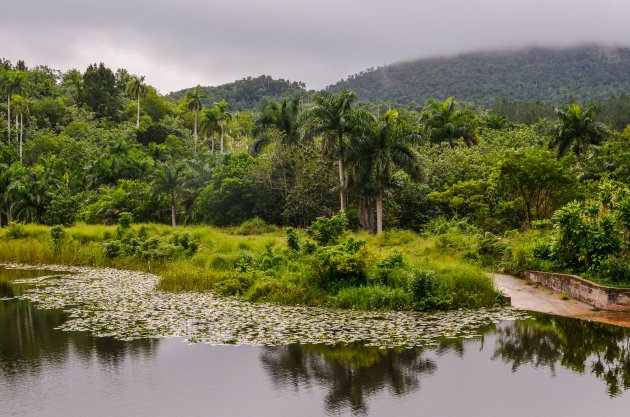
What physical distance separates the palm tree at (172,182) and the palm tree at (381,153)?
17.6m

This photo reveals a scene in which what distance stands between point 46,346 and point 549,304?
45.2 ft

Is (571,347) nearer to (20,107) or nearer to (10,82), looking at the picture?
(10,82)

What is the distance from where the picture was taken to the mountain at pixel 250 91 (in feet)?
481

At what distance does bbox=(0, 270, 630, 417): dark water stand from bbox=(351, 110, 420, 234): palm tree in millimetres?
22873

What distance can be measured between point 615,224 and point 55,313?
1731 cm

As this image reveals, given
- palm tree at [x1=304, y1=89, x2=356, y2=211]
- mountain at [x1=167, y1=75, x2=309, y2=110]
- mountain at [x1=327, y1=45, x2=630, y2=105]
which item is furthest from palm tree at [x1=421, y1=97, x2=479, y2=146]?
mountain at [x1=167, y1=75, x2=309, y2=110]

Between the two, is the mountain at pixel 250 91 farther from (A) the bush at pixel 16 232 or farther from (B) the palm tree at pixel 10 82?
(A) the bush at pixel 16 232

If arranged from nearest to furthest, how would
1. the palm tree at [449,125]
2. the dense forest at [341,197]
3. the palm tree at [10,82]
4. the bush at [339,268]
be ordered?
1. the bush at [339,268]
2. the dense forest at [341,197]
3. the palm tree at [449,125]
4. the palm tree at [10,82]

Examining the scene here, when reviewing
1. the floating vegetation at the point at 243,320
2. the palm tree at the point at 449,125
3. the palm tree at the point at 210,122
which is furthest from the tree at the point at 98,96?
the floating vegetation at the point at 243,320

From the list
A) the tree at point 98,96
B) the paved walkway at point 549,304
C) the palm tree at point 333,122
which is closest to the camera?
the paved walkway at point 549,304

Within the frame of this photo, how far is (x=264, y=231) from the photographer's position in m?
43.0

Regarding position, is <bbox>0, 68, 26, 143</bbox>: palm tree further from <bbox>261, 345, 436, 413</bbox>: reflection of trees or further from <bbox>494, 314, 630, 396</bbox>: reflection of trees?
<bbox>494, 314, 630, 396</bbox>: reflection of trees

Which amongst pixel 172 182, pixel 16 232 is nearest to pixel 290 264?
pixel 16 232

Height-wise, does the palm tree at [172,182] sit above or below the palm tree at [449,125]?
below
